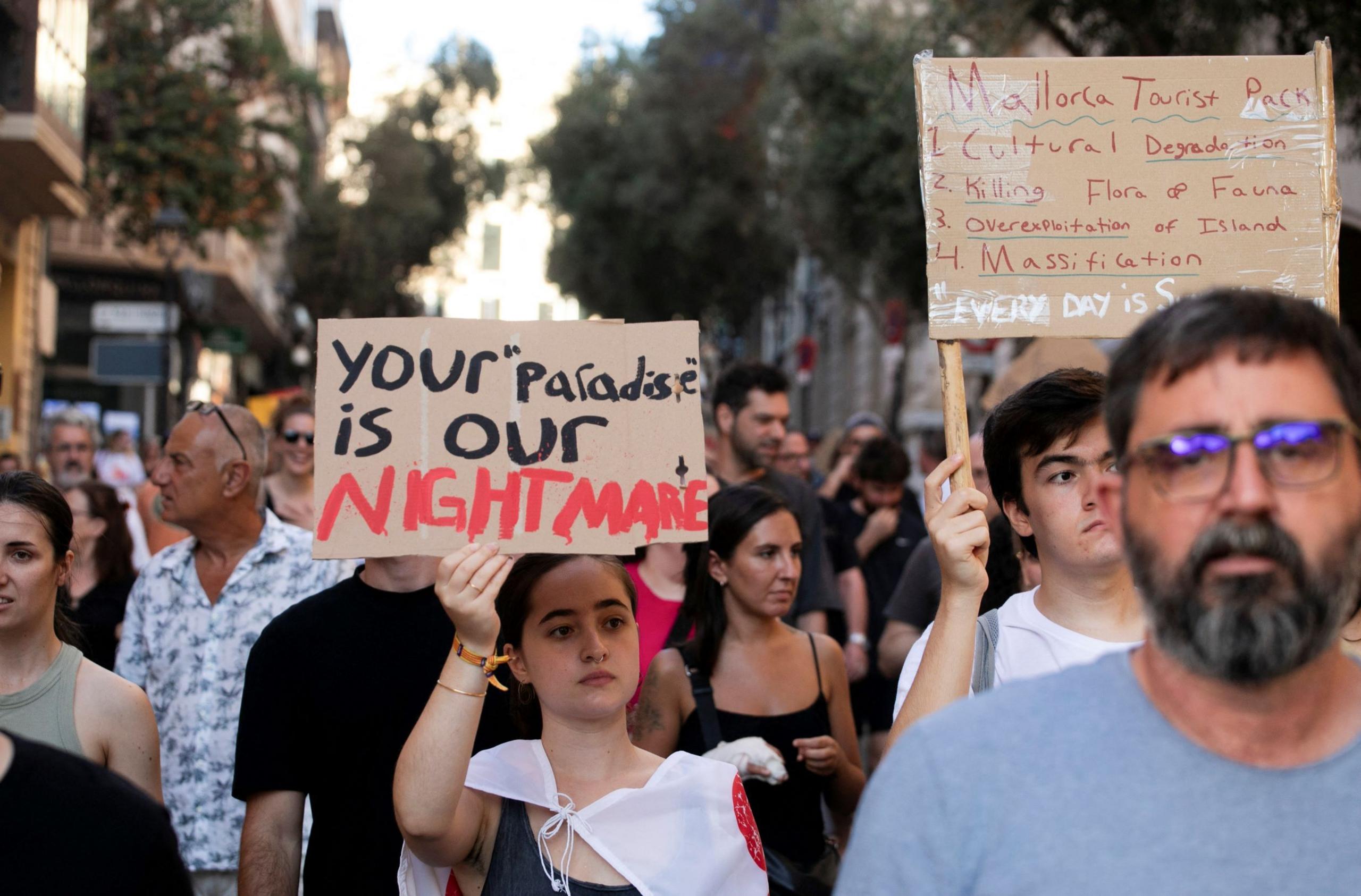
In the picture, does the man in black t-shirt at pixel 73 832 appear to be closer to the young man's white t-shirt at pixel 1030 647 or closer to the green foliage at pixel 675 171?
the young man's white t-shirt at pixel 1030 647

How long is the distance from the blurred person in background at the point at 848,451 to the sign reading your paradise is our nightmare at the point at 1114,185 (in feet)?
16.5

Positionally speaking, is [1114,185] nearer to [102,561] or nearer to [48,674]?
[48,674]

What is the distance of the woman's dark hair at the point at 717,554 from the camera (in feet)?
15.6

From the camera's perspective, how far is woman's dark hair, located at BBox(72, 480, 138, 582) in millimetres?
6219

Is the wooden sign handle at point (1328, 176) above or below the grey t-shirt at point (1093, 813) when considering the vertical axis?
above

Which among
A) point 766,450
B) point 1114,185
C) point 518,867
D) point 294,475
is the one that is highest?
point 1114,185

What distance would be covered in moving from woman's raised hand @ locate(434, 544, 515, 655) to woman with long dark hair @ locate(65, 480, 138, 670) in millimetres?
3562

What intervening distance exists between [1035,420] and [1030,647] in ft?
1.57

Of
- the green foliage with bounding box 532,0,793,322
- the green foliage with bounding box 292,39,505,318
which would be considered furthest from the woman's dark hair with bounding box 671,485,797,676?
the green foliage with bounding box 292,39,505,318

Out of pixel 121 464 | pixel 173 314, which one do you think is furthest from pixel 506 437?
pixel 173 314

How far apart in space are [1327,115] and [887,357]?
1916 cm

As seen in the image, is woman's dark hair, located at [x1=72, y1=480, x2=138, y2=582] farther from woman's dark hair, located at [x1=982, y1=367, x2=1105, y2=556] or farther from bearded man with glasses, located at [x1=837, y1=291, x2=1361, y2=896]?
bearded man with glasses, located at [x1=837, y1=291, x2=1361, y2=896]

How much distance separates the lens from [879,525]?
7.63 metres

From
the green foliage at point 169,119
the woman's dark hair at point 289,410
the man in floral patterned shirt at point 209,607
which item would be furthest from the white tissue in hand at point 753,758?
the green foliage at point 169,119
